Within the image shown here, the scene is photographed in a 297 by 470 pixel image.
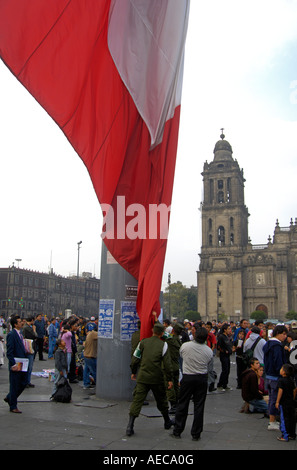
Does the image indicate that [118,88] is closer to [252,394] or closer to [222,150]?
[252,394]

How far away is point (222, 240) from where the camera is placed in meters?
79.5

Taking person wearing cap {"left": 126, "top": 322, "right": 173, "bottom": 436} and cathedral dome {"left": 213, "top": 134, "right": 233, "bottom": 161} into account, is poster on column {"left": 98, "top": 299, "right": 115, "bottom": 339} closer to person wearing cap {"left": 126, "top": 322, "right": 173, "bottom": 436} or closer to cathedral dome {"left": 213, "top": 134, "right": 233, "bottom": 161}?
person wearing cap {"left": 126, "top": 322, "right": 173, "bottom": 436}

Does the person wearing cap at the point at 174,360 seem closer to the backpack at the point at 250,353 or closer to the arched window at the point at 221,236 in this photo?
the backpack at the point at 250,353

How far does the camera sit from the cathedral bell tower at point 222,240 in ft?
249

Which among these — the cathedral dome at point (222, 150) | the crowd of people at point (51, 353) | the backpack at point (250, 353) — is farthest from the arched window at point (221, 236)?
the backpack at point (250, 353)

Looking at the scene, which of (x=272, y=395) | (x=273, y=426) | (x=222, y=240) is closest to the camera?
(x=273, y=426)

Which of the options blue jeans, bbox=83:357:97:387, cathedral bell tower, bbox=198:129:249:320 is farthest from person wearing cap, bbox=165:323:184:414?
cathedral bell tower, bbox=198:129:249:320

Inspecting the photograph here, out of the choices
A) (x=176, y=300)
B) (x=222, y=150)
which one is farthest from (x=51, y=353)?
(x=176, y=300)

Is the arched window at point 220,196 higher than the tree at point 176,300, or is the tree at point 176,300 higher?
the arched window at point 220,196

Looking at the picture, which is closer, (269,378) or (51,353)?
(269,378)

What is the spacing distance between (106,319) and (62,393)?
69.7 inches

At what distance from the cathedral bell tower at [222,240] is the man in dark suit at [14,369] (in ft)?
221

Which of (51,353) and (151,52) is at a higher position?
(151,52)
